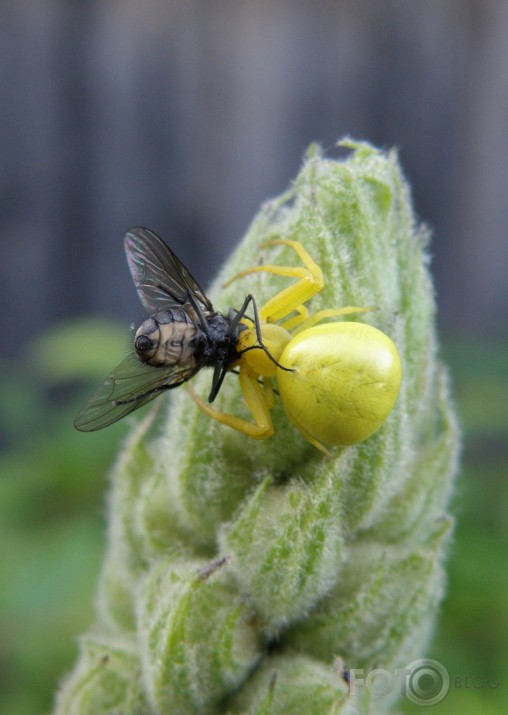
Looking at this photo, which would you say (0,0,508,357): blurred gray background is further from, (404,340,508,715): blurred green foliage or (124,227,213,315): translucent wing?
(124,227,213,315): translucent wing

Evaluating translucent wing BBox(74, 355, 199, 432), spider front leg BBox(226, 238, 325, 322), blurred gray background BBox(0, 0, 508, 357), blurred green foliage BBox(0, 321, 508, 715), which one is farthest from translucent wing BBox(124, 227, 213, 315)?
blurred gray background BBox(0, 0, 508, 357)

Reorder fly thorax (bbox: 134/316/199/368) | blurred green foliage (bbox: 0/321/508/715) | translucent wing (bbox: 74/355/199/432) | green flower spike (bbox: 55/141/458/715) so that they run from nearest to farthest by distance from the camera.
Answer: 1. green flower spike (bbox: 55/141/458/715)
2. translucent wing (bbox: 74/355/199/432)
3. fly thorax (bbox: 134/316/199/368)
4. blurred green foliage (bbox: 0/321/508/715)

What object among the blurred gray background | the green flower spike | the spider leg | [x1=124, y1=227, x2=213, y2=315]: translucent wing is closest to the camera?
the green flower spike

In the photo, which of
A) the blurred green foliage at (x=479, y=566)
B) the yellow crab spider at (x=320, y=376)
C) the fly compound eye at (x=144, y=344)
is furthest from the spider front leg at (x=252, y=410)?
the blurred green foliage at (x=479, y=566)

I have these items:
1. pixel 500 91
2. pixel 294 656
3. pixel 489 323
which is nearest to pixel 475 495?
pixel 294 656

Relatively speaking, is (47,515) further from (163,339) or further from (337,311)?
(337,311)
